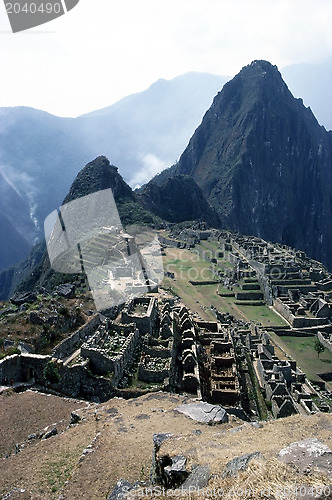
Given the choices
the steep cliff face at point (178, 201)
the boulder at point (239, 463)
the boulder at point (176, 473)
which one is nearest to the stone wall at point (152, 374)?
the boulder at point (176, 473)

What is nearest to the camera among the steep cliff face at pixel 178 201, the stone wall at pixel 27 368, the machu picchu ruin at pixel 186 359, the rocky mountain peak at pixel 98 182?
the stone wall at pixel 27 368

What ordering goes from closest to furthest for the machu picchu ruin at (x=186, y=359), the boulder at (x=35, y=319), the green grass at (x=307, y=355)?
the machu picchu ruin at (x=186, y=359) < the boulder at (x=35, y=319) < the green grass at (x=307, y=355)

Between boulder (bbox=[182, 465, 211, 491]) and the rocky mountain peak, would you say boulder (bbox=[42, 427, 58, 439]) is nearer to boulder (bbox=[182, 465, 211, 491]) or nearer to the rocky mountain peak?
boulder (bbox=[182, 465, 211, 491])

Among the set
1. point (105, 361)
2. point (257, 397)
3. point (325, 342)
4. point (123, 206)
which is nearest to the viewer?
point (105, 361)

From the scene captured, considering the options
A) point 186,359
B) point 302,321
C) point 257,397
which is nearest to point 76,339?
point 186,359

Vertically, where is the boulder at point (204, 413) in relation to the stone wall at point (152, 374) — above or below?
above

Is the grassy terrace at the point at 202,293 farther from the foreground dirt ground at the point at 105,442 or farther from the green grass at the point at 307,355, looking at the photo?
the foreground dirt ground at the point at 105,442

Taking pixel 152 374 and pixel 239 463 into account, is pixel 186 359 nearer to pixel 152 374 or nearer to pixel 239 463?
pixel 152 374

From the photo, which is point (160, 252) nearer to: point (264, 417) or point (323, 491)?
point (264, 417)
